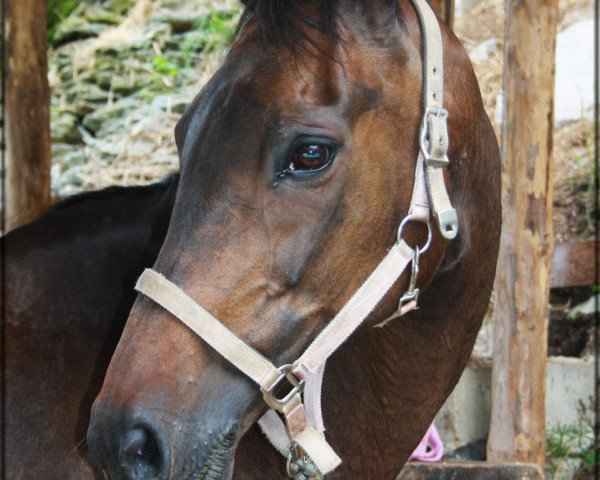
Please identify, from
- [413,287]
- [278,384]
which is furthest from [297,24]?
[278,384]

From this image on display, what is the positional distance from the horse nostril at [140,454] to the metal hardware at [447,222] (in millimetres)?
845

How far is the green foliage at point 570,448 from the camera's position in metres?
4.12

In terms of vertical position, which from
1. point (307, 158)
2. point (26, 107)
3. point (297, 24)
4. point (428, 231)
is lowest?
point (26, 107)

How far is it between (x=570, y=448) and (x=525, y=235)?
1.25 m

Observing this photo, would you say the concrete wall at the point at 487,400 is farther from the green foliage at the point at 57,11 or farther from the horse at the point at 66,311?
the green foliage at the point at 57,11

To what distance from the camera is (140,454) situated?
1.62 meters

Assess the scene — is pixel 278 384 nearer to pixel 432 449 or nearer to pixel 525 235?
pixel 432 449

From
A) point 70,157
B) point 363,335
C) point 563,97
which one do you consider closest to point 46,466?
point 363,335

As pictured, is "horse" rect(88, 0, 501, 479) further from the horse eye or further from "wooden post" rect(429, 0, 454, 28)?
"wooden post" rect(429, 0, 454, 28)

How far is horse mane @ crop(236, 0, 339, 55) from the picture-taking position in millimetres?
1877

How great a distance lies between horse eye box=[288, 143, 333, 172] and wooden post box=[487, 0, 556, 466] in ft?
7.01

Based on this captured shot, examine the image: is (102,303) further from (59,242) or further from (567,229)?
(567,229)

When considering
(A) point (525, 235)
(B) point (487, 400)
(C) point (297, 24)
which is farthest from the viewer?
(B) point (487, 400)

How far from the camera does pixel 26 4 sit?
4266 mm
